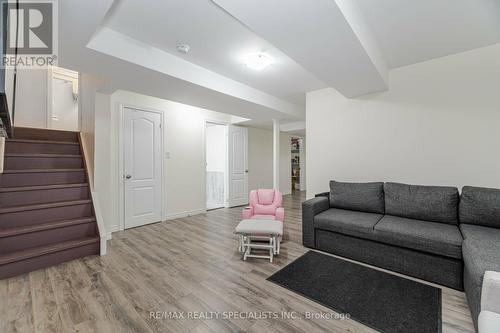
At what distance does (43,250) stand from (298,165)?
8.15 metres

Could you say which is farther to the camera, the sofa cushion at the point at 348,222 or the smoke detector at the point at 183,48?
the sofa cushion at the point at 348,222

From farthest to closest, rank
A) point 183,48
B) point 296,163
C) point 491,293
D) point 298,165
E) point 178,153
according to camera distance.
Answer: point 296,163, point 298,165, point 178,153, point 183,48, point 491,293

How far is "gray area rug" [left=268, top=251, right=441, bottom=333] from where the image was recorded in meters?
1.56

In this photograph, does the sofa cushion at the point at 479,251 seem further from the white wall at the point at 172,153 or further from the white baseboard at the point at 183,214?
the white baseboard at the point at 183,214

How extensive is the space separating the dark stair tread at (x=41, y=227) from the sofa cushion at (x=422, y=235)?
3.68 m

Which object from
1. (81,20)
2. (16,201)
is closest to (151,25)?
(81,20)

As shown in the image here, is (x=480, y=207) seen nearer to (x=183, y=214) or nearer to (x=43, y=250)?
(x=183, y=214)

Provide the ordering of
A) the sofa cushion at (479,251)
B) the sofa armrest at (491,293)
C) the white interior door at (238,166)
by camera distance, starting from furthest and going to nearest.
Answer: the white interior door at (238,166) → the sofa cushion at (479,251) → the sofa armrest at (491,293)

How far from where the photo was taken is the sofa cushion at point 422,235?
1.94m

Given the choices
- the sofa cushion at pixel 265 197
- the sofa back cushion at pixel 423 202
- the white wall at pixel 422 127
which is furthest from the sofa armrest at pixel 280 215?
the sofa back cushion at pixel 423 202

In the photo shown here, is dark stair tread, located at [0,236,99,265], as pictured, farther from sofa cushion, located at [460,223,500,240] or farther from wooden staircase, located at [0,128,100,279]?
sofa cushion, located at [460,223,500,240]

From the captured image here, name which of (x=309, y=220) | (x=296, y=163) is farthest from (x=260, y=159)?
(x=309, y=220)

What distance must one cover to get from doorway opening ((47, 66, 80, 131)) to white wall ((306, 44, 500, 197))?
5.64 m

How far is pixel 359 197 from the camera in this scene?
9.61 feet
